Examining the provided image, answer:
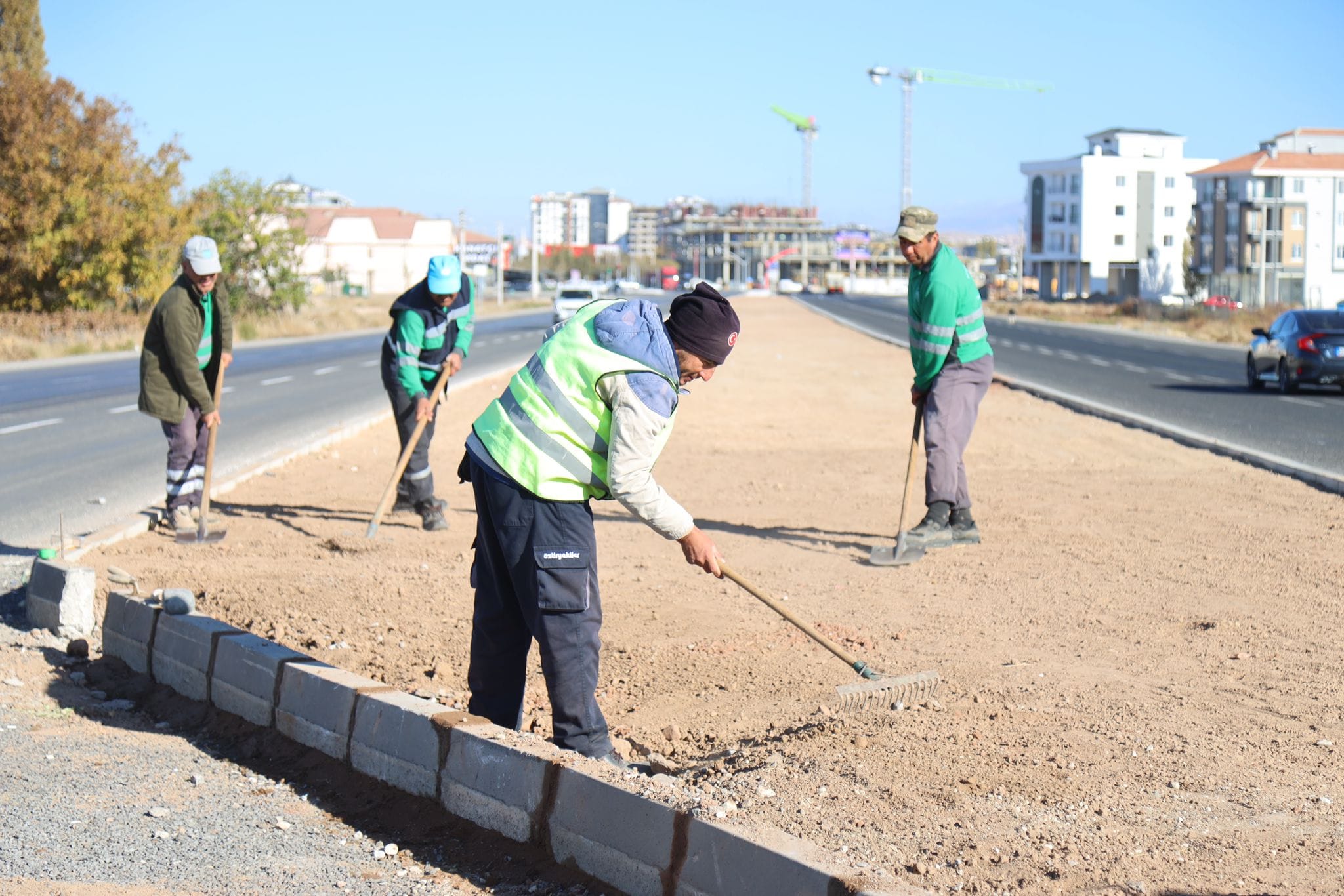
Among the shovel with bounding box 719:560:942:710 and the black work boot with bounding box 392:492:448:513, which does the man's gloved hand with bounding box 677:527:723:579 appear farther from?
the black work boot with bounding box 392:492:448:513

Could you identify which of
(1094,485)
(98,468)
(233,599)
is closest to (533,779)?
(233,599)

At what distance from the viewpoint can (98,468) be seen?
42.1 ft

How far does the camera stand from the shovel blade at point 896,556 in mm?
8172

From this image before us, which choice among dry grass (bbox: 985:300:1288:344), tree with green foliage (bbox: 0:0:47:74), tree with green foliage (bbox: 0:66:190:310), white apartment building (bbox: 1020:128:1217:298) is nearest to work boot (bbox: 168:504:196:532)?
tree with green foliage (bbox: 0:66:190:310)

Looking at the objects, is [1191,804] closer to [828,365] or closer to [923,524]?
[923,524]

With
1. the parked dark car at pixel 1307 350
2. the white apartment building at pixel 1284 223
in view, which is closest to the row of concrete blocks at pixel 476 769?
the parked dark car at pixel 1307 350

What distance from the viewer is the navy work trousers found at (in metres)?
4.23

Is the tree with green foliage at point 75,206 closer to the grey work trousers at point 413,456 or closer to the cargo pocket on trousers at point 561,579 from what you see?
the grey work trousers at point 413,456

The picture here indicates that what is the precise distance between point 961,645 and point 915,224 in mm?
3029

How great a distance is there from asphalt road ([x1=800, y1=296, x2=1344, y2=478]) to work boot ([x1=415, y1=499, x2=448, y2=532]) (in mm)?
6960

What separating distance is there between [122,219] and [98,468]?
86.6 ft

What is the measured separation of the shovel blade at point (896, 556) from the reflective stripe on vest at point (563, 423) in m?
4.16

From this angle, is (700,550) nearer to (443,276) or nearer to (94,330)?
(443,276)

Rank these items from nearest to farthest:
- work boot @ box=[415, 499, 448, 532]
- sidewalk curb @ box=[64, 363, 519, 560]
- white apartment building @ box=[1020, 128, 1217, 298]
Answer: sidewalk curb @ box=[64, 363, 519, 560] → work boot @ box=[415, 499, 448, 532] → white apartment building @ box=[1020, 128, 1217, 298]
